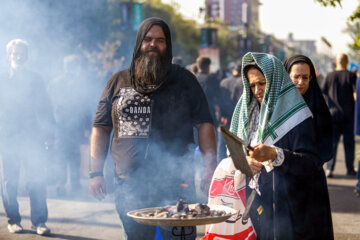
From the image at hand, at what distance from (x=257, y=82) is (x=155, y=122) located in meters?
0.67

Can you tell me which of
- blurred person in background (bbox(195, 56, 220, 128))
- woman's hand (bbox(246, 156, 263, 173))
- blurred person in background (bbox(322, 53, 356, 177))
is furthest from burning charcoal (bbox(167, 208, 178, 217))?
blurred person in background (bbox(322, 53, 356, 177))

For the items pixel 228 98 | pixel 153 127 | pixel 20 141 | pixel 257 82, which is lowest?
pixel 20 141

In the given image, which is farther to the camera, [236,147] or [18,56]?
[18,56]

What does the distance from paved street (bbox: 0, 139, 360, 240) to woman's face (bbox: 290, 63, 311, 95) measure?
88.2 inches

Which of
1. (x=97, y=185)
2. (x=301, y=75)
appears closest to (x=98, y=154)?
(x=97, y=185)

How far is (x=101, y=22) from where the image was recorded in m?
23.6

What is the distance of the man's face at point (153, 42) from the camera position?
3307 mm

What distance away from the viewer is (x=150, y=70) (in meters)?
3.28

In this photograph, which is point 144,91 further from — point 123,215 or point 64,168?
point 64,168

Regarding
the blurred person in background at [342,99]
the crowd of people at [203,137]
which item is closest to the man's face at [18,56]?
the crowd of people at [203,137]

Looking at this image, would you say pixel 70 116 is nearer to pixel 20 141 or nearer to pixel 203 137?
pixel 20 141

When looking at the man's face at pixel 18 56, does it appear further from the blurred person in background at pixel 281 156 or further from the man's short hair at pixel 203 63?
the man's short hair at pixel 203 63

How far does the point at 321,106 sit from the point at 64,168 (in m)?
5.25

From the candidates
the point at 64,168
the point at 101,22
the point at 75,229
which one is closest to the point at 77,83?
the point at 64,168
